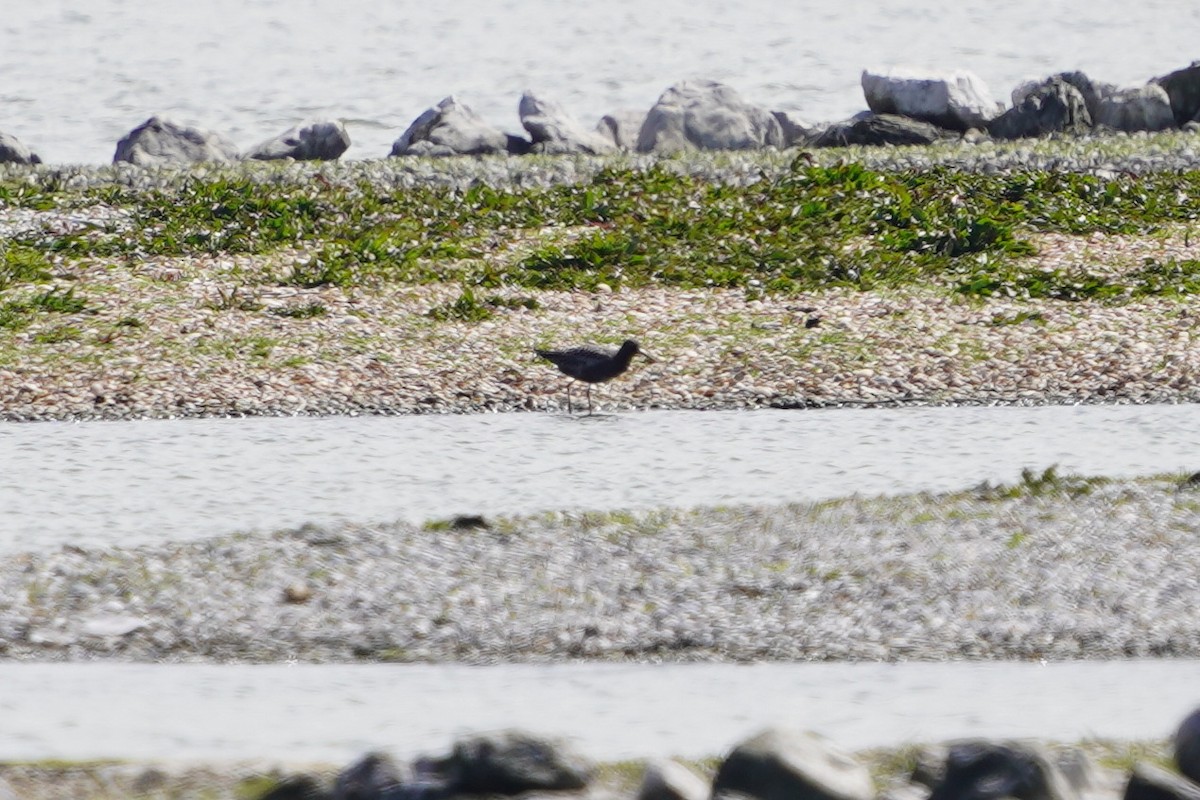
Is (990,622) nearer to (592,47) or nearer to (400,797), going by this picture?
(400,797)

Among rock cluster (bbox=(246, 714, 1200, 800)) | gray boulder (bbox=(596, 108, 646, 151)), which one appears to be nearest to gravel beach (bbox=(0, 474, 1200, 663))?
rock cluster (bbox=(246, 714, 1200, 800))

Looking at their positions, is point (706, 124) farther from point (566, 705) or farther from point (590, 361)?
point (566, 705)

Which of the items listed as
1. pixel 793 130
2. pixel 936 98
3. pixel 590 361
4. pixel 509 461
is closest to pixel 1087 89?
pixel 936 98

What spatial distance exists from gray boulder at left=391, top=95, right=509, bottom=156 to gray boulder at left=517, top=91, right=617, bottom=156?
16.2 inches

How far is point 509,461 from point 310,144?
1383cm

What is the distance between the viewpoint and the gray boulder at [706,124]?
23438 mm

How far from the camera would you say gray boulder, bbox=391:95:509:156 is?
2316 centimetres

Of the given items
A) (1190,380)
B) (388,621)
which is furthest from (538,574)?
(1190,380)

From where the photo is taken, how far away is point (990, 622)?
7.13m

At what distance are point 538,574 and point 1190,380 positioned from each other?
643 centimetres

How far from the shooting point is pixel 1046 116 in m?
23.9

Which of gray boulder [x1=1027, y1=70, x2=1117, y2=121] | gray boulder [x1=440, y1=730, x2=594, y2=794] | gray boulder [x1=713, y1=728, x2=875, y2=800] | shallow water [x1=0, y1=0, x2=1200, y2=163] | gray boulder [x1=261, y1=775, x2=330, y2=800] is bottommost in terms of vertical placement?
shallow water [x1=0, y1=0, x2=1200, y2=163]

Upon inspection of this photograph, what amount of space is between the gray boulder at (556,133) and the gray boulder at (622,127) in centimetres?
77

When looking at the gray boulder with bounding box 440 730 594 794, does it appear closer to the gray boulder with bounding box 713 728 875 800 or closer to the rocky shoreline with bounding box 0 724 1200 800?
the rocky shoreline with bounding box 0 724 1200 800
